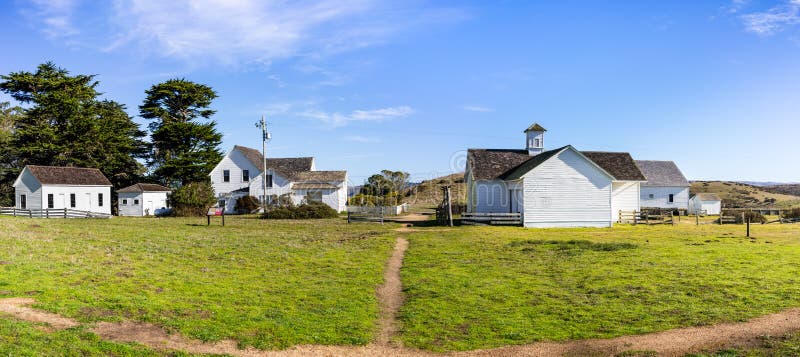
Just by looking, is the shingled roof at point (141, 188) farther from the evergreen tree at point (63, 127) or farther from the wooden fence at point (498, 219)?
the wooden fence at point (498, 219)

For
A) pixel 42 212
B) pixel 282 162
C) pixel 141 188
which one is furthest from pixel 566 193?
pixel 42 212

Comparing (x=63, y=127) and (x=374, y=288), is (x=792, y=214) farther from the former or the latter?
(x=63, y=127)

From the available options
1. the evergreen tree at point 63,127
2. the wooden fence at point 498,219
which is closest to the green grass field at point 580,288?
the wooden fence at point 498,219

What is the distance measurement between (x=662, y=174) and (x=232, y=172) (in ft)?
170

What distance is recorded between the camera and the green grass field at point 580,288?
11.0 m

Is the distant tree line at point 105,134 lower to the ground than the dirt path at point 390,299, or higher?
higher

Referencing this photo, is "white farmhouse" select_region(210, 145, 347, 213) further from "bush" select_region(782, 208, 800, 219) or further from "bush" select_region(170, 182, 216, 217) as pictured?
"bush" select_region(782, 208, 800, 219)

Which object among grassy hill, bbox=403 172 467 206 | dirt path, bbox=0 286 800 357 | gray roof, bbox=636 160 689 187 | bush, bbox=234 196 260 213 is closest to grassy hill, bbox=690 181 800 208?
gray roof, bbox=636 160 689 187

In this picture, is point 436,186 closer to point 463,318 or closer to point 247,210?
point 247,210

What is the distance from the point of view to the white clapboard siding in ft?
117

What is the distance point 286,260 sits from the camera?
19.9m

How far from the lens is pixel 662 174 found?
5947 cm

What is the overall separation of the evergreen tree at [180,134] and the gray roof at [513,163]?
1403 inches

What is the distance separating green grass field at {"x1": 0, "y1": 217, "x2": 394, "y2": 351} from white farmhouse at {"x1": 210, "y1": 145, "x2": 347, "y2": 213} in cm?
3041
